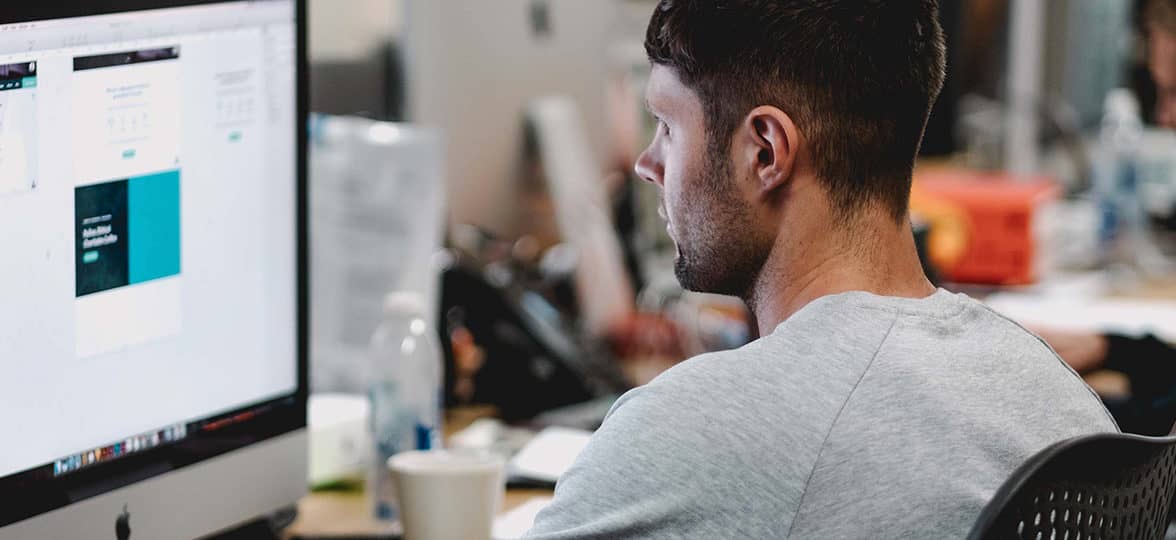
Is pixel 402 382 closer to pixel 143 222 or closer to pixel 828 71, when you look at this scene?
pixel 143 222

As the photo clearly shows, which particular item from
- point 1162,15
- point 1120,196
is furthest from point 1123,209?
point 1162,15

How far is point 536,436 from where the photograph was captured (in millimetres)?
1826

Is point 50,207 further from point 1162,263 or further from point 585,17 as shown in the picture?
point 1162,263

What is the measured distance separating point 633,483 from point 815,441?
0.37 feet

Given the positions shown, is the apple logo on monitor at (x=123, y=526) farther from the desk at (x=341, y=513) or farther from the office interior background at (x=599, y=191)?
the office interior background at (x=599, y=191)

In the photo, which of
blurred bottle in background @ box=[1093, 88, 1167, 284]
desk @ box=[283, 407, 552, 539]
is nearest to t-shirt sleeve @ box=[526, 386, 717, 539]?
desk @ box=[283, 407, 552, 539]

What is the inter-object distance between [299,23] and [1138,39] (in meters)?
2.93

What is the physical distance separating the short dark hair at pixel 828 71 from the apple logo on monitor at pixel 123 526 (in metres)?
0.55

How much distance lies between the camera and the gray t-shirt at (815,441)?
2.99 ft

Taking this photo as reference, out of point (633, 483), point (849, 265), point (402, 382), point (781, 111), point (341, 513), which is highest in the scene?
point (781, 111)

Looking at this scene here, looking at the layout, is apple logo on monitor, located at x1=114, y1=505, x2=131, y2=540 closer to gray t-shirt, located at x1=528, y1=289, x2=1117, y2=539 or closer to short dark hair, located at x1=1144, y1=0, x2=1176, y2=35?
gray t-shirt, located at x1=528, y1=289, x2=1117, y2=539

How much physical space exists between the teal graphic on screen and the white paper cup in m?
0.30

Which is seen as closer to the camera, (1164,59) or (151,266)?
(151,266)

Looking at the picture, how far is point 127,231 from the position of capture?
1184 mm
